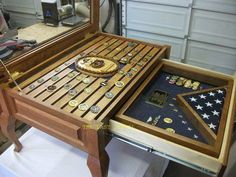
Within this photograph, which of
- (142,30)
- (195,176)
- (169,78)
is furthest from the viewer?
(142,30)

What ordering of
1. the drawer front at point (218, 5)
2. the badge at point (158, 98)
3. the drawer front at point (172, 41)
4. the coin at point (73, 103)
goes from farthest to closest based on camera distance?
1. the drawer front at point (172, 41)
2. the drawer front at point (218, 5)
3. the badge at point (158, 98)
4. the coin at point (73, 103)

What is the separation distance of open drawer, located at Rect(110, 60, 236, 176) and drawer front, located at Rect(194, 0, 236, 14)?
85cm

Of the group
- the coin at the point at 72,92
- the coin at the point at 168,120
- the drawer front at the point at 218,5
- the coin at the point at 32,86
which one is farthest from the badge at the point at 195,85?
the drawer front at the point at 218,5

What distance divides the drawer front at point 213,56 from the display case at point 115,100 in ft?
2.78

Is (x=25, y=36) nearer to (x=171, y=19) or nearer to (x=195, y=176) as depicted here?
(x=195, y=176)

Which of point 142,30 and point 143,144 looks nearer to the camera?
point 143,144

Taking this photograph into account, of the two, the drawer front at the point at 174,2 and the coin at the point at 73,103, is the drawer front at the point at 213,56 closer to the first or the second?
the drawer front at the point at 174,2

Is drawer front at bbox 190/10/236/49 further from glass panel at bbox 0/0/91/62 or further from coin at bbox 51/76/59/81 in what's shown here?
coin at bbox 51/76/59/81

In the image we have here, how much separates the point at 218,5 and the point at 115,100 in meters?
1.23

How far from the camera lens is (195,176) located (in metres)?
1.28

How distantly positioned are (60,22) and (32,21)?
134mm

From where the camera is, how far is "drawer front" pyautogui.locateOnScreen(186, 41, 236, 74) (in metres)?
1.76

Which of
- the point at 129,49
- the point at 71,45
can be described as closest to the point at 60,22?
the point at 71,45

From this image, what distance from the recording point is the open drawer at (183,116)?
0.66 metres
